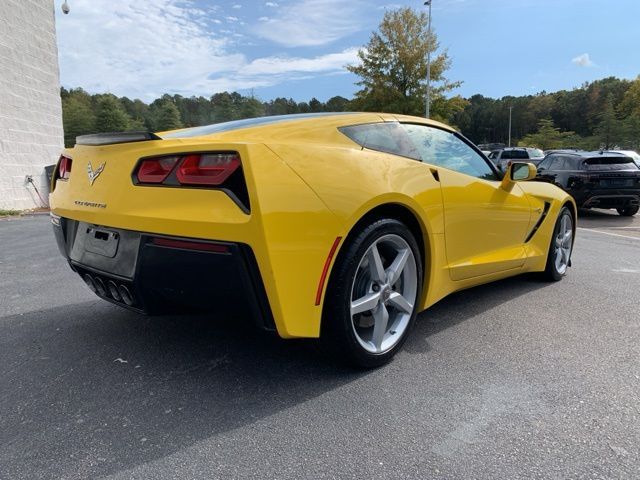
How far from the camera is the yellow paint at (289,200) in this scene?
1.96 metres

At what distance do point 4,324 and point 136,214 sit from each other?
1.82m

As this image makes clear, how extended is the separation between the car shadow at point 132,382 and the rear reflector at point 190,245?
727 millimetres

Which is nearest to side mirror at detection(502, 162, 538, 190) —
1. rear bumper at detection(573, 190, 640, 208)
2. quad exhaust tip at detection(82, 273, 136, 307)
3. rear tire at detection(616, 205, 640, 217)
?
quad exhaust tip at detection(82, 273, 136, 307)

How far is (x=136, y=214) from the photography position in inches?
83.9

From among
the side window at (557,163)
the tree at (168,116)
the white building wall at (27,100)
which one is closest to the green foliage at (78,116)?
the tree at (168,116)

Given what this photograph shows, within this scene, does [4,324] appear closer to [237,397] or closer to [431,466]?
[237,397]

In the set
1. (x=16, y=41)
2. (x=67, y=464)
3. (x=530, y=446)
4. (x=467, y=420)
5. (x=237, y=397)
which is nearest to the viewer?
(x=67, y=464)

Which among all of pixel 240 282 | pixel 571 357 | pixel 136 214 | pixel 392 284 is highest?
pixel 136 214

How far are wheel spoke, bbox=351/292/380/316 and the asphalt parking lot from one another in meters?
0.35

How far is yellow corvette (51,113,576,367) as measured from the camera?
1976mm

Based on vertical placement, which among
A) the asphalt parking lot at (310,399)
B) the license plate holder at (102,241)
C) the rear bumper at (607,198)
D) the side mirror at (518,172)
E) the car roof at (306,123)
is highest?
the car roof at (306,123)

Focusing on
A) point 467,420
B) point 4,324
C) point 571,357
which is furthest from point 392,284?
point 4,324

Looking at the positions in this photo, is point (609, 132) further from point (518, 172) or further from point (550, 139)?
point (518, 172)

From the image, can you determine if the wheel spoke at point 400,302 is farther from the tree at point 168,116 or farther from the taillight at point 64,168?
the tree at point 168,116
